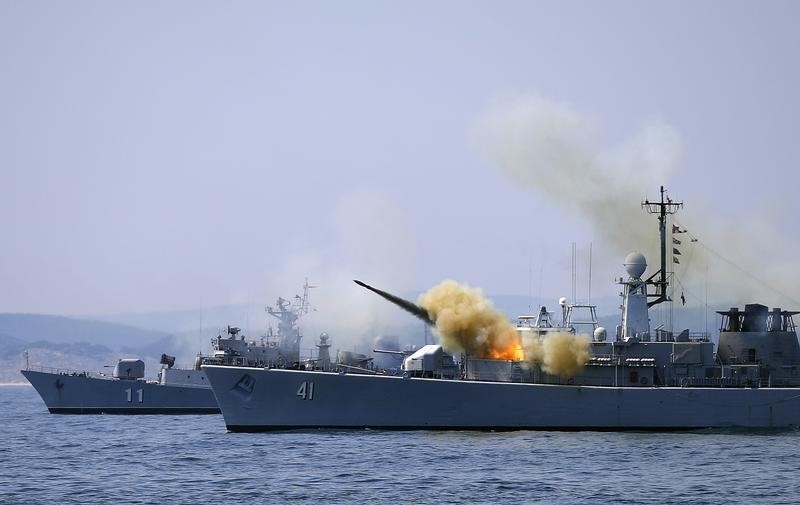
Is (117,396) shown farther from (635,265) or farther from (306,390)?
(635,265)

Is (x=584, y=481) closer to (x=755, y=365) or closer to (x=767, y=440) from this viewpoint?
(x=767, y=440)

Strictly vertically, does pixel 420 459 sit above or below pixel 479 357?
below

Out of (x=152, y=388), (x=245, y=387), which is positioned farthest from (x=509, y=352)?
(x=152, y=388)

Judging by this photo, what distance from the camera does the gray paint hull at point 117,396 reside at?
6894cm

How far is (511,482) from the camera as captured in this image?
104 feet

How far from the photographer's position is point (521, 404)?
144 feet

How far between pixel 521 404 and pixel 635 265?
790 centimetres

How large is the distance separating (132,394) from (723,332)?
36.8 metres

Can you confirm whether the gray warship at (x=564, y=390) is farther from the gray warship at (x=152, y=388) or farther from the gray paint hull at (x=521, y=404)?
the gray warship at (x=152, y=388)

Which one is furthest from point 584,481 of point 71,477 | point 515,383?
point 71,477

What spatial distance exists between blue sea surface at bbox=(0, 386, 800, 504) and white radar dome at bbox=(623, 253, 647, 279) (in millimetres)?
7066

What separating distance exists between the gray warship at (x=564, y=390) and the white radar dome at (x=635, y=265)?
99.4 inches

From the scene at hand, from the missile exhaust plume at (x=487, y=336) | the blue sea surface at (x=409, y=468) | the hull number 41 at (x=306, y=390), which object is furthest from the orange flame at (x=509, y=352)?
the hull number 41 at (x=306, y=390)

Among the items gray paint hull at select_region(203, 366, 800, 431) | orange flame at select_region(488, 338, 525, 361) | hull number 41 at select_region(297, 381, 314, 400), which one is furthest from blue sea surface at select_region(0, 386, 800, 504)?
orange flame at select_region(488, 338, 525, 361)
